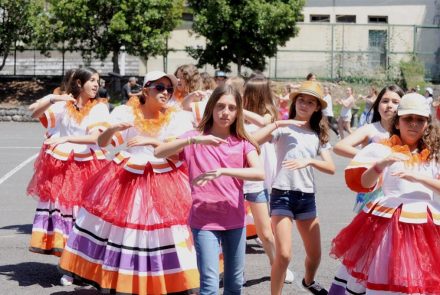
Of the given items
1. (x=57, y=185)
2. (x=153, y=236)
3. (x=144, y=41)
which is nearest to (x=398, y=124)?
(x=153, y=236)

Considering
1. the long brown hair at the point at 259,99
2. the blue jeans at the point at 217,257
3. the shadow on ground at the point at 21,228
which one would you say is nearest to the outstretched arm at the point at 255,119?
the long brown hair at the point at 259,99

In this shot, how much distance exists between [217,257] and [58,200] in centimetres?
300

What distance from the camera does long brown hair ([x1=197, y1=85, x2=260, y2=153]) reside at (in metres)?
5.81

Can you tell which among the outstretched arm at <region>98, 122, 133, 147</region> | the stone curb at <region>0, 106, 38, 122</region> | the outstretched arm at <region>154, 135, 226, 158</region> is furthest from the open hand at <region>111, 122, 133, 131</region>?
the stone curb at <region>0, 106, 38, 122</region>

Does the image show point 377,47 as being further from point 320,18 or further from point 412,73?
point 320,18

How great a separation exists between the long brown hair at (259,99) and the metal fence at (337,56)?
91.4ft

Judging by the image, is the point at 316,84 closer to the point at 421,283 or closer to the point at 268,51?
the point at 421,283

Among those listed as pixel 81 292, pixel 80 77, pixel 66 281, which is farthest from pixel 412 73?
pixel 81 292

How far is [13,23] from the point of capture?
32.0 metres

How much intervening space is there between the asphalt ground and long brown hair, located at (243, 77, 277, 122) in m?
1.61

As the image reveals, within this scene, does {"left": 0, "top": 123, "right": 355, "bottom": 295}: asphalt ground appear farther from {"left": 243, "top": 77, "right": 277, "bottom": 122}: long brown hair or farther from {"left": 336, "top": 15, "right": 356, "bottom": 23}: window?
{"left": 336, "top": 15, "right": 356, "bottom": 23}: window

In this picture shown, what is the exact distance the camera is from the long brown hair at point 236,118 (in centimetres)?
581

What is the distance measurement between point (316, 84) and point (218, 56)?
26.9 m

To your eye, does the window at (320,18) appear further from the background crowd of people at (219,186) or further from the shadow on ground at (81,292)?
the shadow on ground at (81,292)
